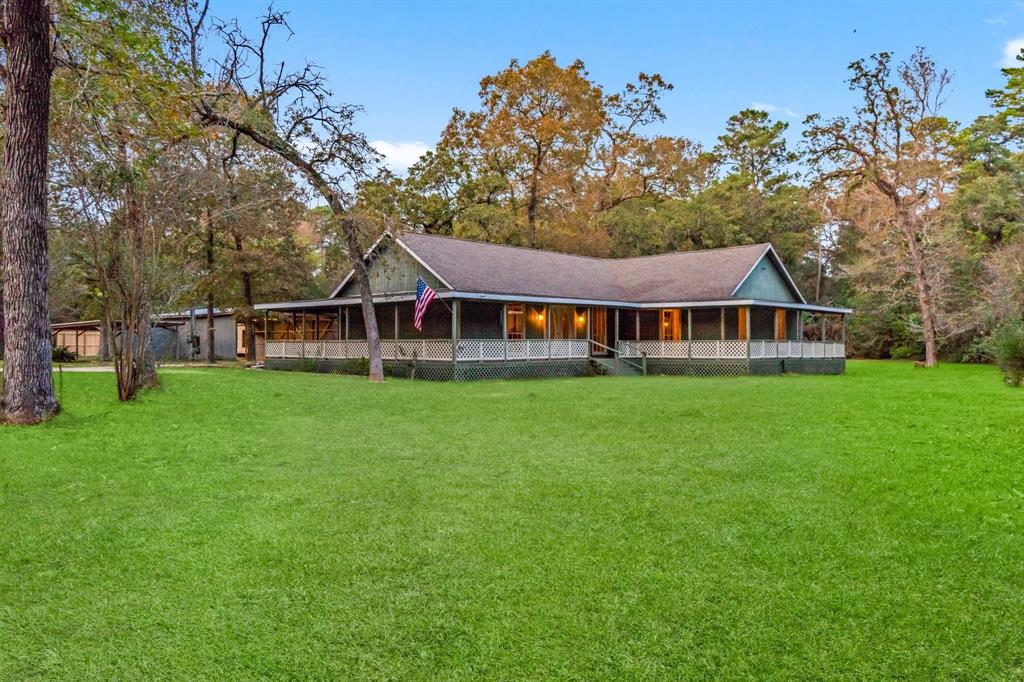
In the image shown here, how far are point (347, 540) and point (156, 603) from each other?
4.11ft

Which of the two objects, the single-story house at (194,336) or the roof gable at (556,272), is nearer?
the roof gable at (556,272)

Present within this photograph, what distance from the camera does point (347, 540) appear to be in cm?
455

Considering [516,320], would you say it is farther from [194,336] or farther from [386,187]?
[194,336]

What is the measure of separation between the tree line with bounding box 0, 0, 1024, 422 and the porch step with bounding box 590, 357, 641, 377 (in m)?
8.38

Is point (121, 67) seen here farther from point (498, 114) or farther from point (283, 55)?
point (498, 114)

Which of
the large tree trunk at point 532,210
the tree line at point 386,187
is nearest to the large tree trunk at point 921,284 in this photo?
the tree line at point 386,187

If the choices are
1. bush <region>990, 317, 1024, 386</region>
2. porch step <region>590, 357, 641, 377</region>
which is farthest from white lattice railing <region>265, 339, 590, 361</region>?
bush <region>990, 317, 1024, 386</region>

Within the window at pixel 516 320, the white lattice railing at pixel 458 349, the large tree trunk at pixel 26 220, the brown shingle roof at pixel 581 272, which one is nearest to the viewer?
the large tree trunk at pixel 26 220

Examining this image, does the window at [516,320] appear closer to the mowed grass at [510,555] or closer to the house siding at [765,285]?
the house siding at [765,285]

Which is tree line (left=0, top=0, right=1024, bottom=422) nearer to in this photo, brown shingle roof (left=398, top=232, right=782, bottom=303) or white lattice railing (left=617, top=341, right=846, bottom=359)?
brown shingle roof (left=398, top=232, right=782, bottom=303)

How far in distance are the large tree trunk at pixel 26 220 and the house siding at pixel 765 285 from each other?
71.1 ft

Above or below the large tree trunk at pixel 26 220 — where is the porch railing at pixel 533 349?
below

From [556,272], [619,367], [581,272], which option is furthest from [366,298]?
[581,272]

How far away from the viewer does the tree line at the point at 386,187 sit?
10727 mm
